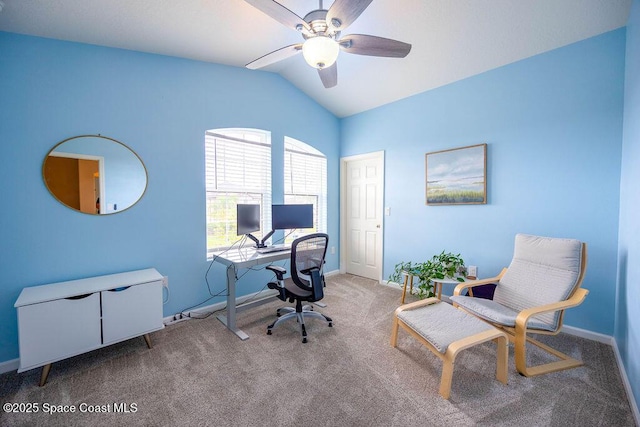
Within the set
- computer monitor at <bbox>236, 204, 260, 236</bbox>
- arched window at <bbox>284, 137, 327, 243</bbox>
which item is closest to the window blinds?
arched window at <bbox>284, 137, 327, 243</bbox>

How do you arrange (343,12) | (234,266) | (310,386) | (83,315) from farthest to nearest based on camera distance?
1. (234,266)
2. (83,315)
3. (310,386)
4. (343,12)

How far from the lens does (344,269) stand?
4.62 meters

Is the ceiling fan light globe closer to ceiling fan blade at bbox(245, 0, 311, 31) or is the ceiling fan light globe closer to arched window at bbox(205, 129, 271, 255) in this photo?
ceiling fan blade at bbox(245, 0, 311, 31)

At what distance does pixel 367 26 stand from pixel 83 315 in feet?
11.3

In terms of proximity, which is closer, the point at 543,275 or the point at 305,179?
the point at 543,275

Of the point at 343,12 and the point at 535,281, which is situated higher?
the point at 343,12

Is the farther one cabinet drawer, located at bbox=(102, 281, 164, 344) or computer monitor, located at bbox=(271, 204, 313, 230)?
computer monitor, located at bbox=(271, 204, 313, 230)

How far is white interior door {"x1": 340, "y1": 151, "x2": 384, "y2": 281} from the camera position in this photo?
13.4 ft

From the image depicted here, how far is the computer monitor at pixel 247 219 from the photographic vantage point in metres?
2.96

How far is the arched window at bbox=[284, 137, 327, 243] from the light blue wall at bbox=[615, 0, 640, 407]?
3.30 m

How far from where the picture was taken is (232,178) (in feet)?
10.7

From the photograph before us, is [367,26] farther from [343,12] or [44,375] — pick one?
[44,375]

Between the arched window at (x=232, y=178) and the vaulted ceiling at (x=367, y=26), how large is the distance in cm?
90

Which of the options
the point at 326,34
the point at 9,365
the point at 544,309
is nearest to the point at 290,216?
the point at 326,34
